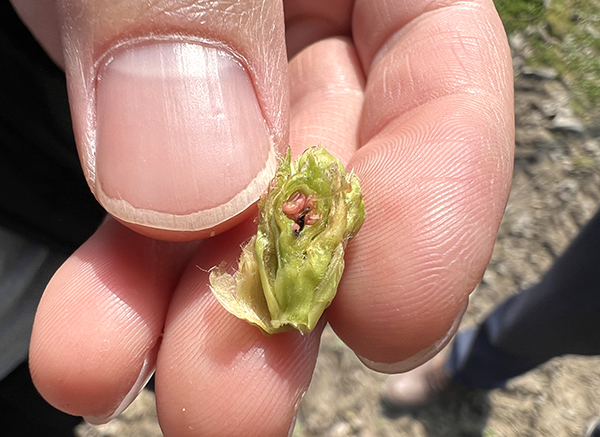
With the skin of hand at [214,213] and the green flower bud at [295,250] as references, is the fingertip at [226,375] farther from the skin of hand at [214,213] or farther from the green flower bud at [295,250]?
the green flower bud at [295,250]

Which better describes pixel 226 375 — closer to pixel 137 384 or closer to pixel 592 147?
pixel 137 384

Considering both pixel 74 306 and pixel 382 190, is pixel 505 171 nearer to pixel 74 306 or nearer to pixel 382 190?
pixel 382 190

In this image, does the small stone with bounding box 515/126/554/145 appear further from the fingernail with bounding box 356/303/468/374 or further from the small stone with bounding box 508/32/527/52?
the fingernail with bounding box 356/303/468/374

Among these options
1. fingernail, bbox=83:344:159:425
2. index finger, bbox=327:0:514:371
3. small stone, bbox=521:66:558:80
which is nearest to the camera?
index finger, bbox=327:0:514:371

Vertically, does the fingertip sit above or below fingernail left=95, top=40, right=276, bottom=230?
below

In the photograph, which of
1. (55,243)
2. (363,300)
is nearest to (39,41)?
(55,243)

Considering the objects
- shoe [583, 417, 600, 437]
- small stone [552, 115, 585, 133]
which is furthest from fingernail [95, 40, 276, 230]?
small stone [552, 115, 585, 133]

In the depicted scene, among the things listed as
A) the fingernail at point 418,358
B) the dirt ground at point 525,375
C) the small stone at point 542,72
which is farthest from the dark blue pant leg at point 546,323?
the small stone at point 542,72
